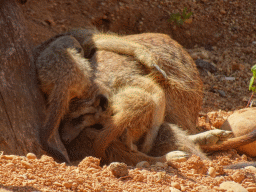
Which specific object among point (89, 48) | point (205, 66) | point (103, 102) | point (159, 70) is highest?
point (89, 48)

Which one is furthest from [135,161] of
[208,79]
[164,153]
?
[208,79]

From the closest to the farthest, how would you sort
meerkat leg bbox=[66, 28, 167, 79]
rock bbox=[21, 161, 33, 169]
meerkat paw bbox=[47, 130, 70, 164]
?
rock bbox=[21, 161, 33, 169] < meerkat paw bbox=[47, 130, 70, 164] < meerkat leg bbox=[66, 28, 167, 79]

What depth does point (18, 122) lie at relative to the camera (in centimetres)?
263

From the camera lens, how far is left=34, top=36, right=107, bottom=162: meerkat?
283cm

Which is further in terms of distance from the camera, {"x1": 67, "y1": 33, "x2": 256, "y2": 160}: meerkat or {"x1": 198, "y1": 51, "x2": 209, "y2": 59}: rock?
{"x1": 198, "y1": 51, "x2": 209, "y2": 59}: rock

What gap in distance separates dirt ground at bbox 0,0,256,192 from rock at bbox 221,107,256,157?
0.09m

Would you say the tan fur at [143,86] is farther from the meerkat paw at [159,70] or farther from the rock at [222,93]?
the rock at [222,93]

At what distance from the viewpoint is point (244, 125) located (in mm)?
3645

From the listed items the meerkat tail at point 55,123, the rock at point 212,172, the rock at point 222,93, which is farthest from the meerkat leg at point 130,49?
the rock at point 222,93

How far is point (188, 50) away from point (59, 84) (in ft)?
11.6

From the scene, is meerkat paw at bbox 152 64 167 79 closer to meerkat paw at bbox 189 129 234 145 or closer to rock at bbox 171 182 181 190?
meerkat paw at bbox 189 129 234 145

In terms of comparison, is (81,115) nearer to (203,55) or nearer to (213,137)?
(213,137)

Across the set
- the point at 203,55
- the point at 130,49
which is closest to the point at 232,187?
the point at 130,49

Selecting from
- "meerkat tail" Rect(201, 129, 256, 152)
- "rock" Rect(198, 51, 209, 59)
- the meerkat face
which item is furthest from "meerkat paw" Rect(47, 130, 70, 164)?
"rock" Rect(198, 51, 209, 59)
